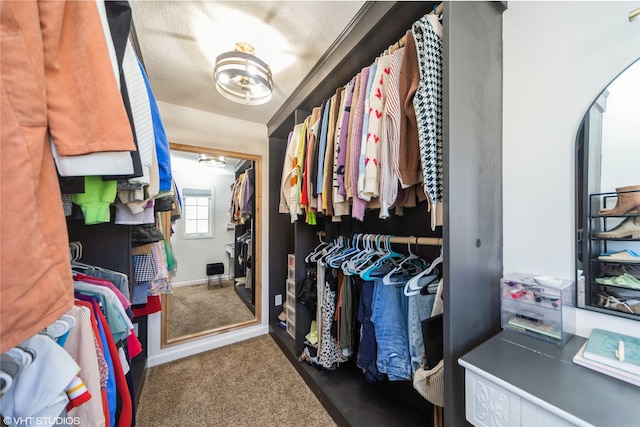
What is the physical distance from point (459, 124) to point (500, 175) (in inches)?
17.1

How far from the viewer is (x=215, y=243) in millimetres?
2875


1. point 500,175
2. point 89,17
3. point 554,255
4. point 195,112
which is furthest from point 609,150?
point 195,112

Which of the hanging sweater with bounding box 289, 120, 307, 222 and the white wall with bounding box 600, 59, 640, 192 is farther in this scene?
the hanging sweater with bounding box 289, 120, 307, 222

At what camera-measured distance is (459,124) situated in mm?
857

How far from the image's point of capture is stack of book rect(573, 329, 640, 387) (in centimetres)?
62

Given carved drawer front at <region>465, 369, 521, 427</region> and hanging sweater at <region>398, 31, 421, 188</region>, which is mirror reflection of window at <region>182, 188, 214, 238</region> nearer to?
hanging sweater at <region>398, 31, 421, 188</region>

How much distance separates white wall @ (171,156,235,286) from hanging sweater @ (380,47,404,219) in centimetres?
232

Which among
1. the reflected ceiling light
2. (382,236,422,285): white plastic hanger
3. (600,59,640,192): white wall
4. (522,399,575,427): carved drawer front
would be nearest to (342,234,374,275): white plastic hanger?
(382,236,422,285): white plastic hanger

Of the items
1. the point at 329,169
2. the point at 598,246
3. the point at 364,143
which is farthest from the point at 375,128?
the point at 598,246

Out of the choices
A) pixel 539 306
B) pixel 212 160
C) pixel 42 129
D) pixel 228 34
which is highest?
pixel 228 34

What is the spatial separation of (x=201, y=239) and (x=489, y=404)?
2875 mm

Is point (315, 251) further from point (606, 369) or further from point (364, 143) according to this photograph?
point (606, 369)

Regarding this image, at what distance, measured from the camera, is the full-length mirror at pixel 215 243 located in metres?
2.49

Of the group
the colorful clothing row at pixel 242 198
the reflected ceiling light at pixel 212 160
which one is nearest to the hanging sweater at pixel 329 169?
the colorful clothing row at pixel 242 198
